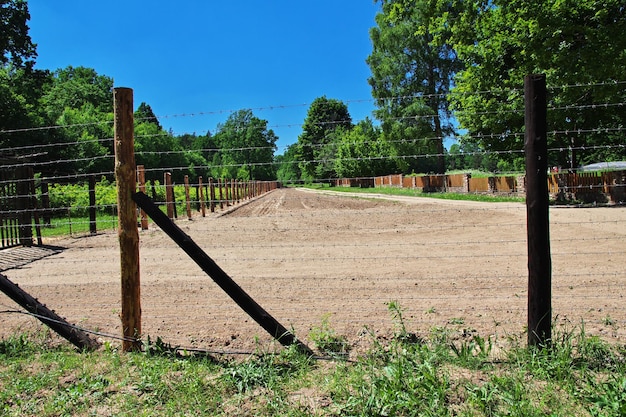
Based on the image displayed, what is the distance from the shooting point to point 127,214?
3.82 m

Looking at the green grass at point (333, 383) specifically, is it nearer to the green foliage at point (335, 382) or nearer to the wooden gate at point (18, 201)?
the green foliage at point (335, 382)

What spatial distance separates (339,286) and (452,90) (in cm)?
1856

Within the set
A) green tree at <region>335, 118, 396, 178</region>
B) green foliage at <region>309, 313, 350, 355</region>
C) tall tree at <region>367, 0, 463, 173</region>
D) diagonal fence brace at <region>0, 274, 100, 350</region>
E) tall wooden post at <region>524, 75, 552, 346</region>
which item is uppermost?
tall tree at <region>367, 0, 463, 173</region>

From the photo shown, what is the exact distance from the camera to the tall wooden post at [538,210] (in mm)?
3336

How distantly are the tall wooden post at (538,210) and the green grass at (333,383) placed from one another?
24 centimetres

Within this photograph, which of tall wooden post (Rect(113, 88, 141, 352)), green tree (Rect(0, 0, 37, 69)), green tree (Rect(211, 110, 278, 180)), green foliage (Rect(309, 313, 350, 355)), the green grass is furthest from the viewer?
green tree (Rect(0, 0, 37, 69))

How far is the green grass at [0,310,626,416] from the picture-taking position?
277 centimetres

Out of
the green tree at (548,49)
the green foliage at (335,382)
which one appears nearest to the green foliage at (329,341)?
the green foliage at (335,382)

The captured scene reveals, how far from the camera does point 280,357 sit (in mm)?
3576

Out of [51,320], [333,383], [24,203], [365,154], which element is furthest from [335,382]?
[365,154]

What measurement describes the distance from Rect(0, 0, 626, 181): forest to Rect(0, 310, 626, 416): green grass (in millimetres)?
1695

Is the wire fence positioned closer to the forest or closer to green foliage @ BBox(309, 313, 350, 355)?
green foliage @ BBox(309, 313, 350, 355)

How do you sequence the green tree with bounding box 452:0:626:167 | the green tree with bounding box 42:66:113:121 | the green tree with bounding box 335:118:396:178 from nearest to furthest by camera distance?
the green tree with bounding box 452:0:626:167 < the green tree with bounding box 335:118:396:178 < the green tree with bounding box 42:66:113:121

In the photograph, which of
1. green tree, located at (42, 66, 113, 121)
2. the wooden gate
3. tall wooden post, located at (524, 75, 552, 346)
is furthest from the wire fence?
green tree, located at (42, 66, 113, 121)
